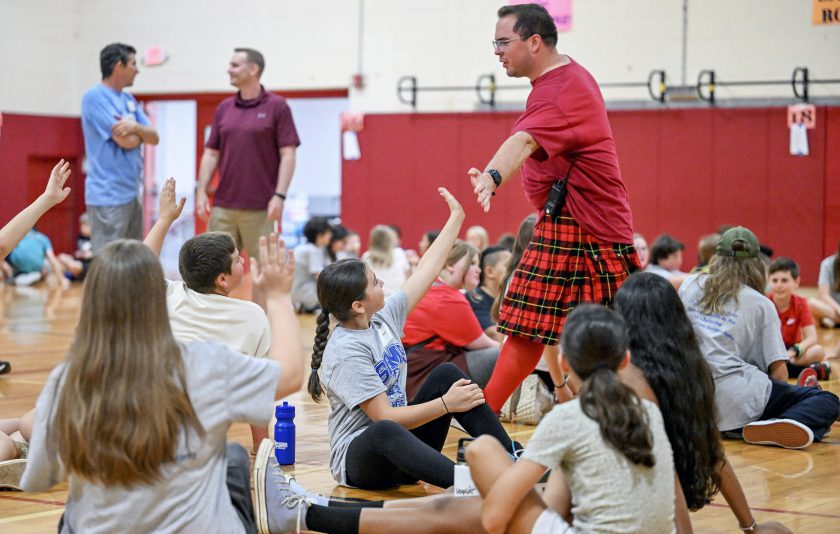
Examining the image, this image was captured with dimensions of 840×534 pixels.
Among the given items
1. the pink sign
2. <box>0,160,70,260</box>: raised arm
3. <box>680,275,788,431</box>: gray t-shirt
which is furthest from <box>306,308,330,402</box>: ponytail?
the pink sign

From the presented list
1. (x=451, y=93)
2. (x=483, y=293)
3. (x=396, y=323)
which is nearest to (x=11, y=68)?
(x=451, y=93)

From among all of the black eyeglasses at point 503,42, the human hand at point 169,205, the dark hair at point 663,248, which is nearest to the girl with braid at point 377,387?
the human hand at point 169,205

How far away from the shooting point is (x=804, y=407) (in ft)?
16.6

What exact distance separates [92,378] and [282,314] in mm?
510

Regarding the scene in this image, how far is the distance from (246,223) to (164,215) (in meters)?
3.67

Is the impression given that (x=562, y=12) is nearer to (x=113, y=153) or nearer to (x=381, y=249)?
(x=381, y=249)

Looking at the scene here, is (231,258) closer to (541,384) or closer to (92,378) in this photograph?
(92,378)

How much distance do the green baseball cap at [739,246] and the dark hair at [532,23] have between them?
4.41ft

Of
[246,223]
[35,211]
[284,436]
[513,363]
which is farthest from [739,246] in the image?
[246,223]

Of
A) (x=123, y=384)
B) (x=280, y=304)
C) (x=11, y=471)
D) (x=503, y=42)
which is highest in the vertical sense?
(x=503, y=42)

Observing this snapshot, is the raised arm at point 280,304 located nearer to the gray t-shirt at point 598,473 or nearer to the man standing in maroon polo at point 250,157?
the gray t-shirt at point 598,473

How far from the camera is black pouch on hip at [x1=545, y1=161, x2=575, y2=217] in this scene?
441 cm

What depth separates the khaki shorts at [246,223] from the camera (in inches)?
297

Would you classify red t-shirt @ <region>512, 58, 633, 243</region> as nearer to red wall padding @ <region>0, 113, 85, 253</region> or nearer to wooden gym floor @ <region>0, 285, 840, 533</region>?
wooden gym floor @ <region>0, 285, 840, 533</region>
